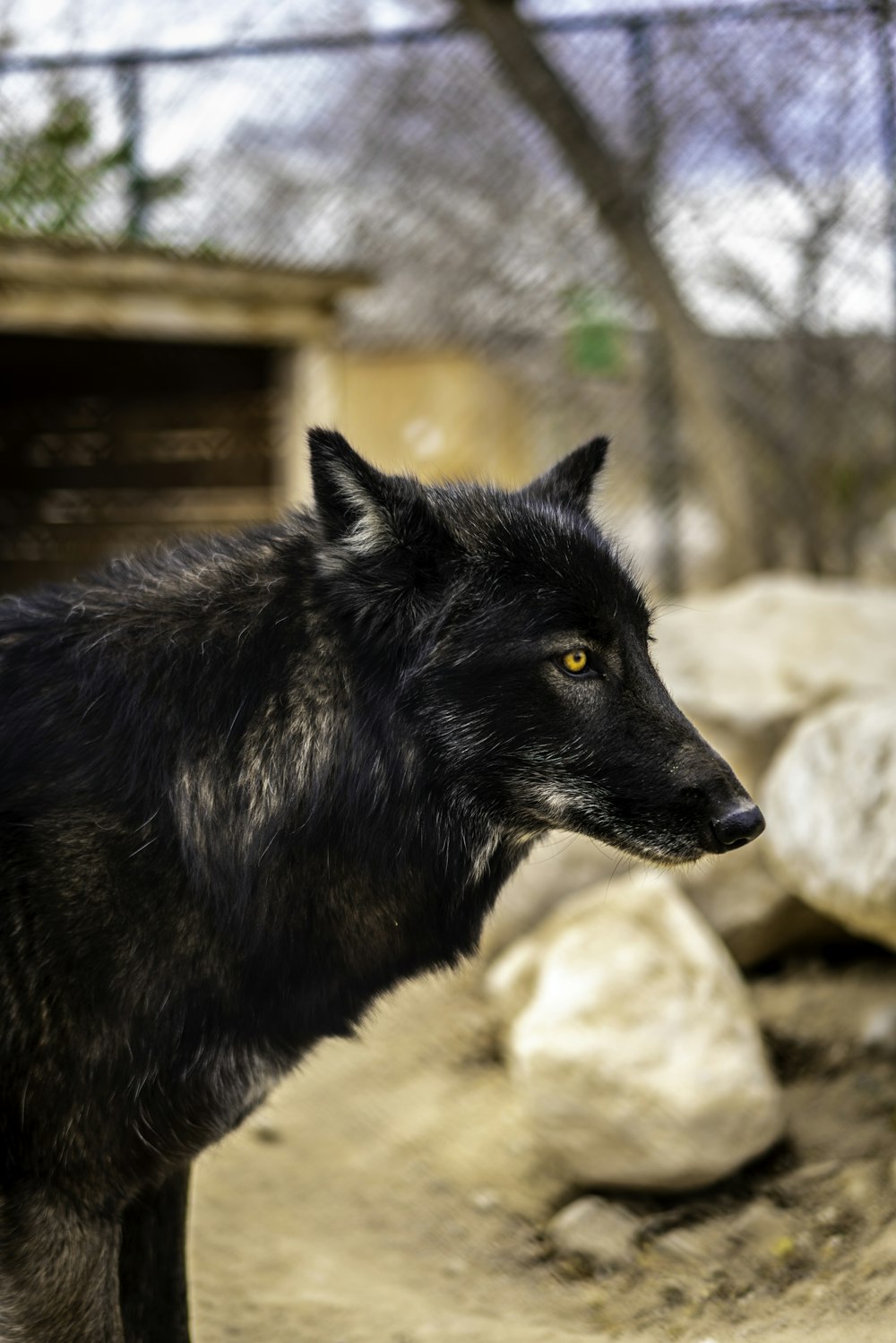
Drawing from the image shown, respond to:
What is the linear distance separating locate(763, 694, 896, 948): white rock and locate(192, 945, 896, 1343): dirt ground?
569 millimetres

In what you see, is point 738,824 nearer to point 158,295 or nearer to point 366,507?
point 366,507

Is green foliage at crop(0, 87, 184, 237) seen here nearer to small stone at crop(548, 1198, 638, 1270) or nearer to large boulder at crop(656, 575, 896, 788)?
large boulder at crop(656, 575, 896, 788)

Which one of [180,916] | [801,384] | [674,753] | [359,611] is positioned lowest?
[180,916]

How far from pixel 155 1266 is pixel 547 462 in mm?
5226

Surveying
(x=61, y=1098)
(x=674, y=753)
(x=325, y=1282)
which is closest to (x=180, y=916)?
(x=61, y=1098)

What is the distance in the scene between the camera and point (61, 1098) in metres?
2.22

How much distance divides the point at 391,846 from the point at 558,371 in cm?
493

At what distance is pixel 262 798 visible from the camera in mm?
2430

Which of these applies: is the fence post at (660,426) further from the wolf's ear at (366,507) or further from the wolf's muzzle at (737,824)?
the wolf's muzzle at (737,824)

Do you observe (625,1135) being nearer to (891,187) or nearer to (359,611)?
(359,611)

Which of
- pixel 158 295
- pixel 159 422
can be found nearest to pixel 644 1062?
pixel 158 295

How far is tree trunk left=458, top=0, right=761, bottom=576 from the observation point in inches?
239

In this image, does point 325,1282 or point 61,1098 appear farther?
point 325,1282

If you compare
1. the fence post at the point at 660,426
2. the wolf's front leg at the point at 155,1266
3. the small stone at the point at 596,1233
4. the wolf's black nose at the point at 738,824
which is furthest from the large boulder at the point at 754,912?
the fence post at the point at 660,426
